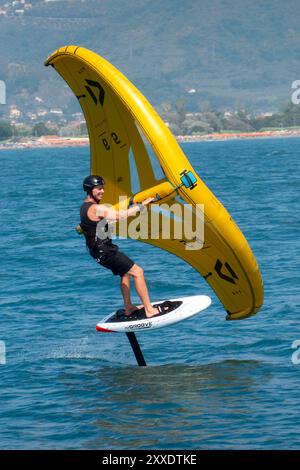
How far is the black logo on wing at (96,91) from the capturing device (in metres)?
17.2

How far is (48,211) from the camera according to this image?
173ft

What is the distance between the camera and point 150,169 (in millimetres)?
16875

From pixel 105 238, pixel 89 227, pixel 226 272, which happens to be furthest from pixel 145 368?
pixel 89 227

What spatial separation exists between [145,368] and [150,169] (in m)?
3.84

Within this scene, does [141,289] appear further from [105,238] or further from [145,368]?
[145,368]

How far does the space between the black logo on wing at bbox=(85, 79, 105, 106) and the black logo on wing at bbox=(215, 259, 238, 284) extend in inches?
131

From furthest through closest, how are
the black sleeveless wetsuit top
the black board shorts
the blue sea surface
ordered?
the black board shorts, the black sleeveless wetsuit top, the blue sea surface

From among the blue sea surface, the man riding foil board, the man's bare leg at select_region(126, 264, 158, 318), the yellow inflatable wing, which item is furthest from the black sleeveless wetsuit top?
the blue sea surface

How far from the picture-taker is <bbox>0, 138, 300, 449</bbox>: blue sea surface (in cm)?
1518

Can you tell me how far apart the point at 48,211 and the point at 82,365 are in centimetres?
3411

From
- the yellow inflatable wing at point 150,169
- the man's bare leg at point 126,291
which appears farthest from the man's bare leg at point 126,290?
the yellow inflatable wing at point 150,169

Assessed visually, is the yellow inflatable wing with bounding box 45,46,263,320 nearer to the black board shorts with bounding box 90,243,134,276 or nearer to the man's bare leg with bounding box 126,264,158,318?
the black board shorts with bounding box 90,243,134,276

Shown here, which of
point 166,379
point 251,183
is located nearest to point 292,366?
point 166,379
